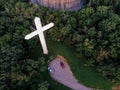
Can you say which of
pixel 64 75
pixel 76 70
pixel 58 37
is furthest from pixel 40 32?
pixel 76 70

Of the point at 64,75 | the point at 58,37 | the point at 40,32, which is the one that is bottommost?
the point at 64,75

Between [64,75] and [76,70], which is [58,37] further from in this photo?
→ [64,75]

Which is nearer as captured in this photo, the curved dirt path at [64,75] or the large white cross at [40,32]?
the large white cross at [40,32]

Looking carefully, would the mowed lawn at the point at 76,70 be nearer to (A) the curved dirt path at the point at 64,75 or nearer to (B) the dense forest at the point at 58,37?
(A) the curved dirt path at the point at 64,75

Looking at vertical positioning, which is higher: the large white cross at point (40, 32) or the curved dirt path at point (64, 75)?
the large white cross at point (40, 32)

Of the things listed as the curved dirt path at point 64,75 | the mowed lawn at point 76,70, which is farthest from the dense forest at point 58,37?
the curved dirt path at point 64,75

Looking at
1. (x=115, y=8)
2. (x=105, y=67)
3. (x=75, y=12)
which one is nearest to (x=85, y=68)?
(x=105, y=67)

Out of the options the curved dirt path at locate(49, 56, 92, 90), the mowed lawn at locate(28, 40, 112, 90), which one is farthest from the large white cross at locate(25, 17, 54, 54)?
the curved dirt path at locate(49, 56, 92, 90)
